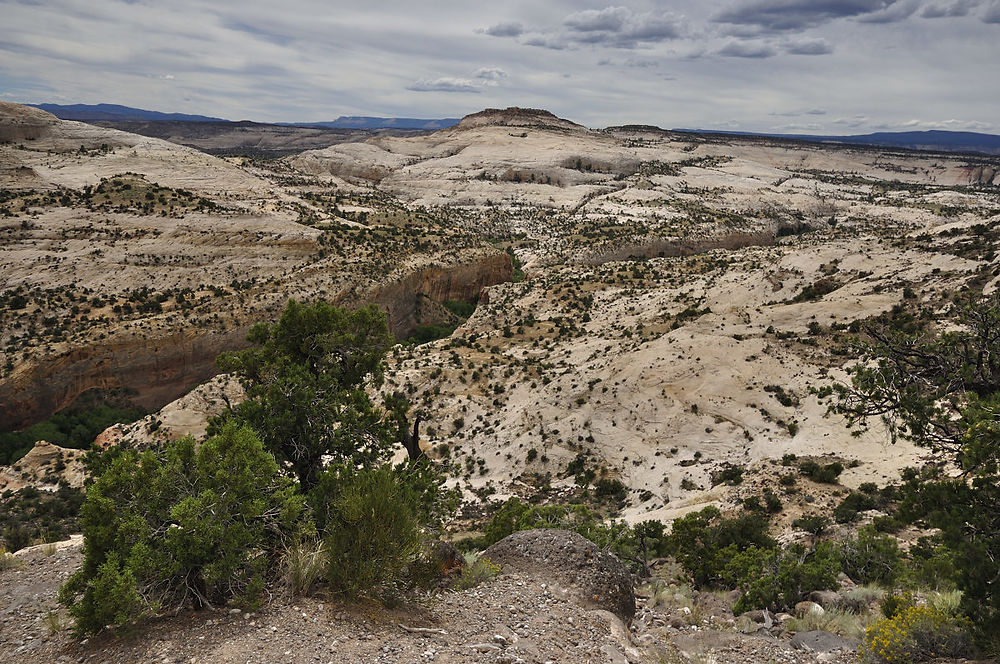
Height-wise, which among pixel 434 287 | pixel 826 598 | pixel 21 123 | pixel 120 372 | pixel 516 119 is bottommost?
pixel 120 372

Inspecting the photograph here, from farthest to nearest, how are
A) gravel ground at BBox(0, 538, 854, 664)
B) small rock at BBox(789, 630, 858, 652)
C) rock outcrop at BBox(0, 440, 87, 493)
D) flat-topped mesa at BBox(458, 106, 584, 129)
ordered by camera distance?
flat-topped mesa at BBox(458, 106, 584, 129) < rock outcrop at BBox(0, 440, 87, 493) < small rock at BBox(789, 630, 858, 652) < gravel ground at BBox(0, 538, 854, 664)

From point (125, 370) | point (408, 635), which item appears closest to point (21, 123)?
point (125, 370)

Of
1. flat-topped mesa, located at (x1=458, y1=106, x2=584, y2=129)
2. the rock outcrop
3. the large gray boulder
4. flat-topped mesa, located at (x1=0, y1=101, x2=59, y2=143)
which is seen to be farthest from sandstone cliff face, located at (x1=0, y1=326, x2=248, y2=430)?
flat-topped mesa, located at (x1=458, y1=106, x2=584, y2=129)

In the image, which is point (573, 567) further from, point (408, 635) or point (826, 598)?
point (826, 598)

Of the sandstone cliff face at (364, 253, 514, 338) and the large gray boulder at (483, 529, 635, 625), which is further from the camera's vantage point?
the sandstone cliff face at (364, 253, 514, 338)

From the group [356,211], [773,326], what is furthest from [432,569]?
[356,211]

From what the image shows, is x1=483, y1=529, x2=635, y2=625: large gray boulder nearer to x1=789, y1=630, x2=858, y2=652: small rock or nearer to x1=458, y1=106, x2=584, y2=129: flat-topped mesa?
x1=789, y1=630, x2=858, y2=652: small rock

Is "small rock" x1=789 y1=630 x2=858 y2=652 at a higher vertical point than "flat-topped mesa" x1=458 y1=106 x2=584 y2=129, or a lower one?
lower
